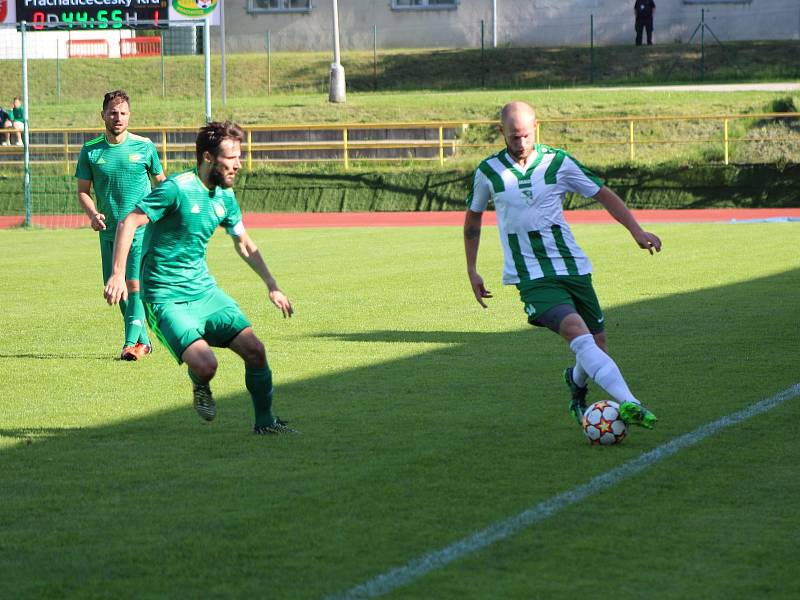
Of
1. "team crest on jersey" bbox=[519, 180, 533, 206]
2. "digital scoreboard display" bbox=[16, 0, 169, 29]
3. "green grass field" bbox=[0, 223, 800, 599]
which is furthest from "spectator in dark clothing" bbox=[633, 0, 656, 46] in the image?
"team crest on jersey" bbox=[519, 180, 533, 206]

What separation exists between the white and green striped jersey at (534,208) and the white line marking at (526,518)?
1.12m

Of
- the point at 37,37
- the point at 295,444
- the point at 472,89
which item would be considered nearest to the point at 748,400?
the point at 295,444

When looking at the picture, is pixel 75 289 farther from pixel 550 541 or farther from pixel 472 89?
pixel 472 89

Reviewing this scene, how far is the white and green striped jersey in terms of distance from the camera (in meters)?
7.72

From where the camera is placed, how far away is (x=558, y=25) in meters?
52.1

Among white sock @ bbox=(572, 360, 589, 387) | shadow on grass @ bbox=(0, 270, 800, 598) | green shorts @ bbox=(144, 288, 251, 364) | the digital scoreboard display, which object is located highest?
the digital scoreboard display

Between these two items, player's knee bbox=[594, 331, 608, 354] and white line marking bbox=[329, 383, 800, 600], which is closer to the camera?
white line marking bbox=[329, 383, 800, 600]

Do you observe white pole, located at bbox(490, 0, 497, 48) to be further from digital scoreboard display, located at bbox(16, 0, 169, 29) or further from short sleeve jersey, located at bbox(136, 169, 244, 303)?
short sleeve jersey, located at bbox(136, 169, 244, 303)

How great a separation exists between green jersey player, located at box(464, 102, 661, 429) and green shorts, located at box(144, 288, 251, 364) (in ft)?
4.44

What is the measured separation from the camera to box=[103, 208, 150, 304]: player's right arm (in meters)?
7.68

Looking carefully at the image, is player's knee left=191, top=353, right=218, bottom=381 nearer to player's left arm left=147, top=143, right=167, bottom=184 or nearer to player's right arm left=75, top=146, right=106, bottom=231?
player's right arm left=75, top=146, right=106, bottom=231

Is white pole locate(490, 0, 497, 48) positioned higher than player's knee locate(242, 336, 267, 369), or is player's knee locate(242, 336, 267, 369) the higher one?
white pole locate(490, 0, 497, 48)

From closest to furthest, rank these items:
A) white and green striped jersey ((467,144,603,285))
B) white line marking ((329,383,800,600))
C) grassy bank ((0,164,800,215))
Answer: white line marking ((329,383,800,600)) < white and green striped jersey ((467,144,603,285)) < grassy bank ((0,164,800,215))

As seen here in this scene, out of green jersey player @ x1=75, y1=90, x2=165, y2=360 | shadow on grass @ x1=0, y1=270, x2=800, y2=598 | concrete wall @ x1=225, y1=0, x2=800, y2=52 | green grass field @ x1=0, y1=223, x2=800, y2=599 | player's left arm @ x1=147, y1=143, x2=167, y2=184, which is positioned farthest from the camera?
concrete wall @ x1=225, y1=0, x2=800, y2=52
